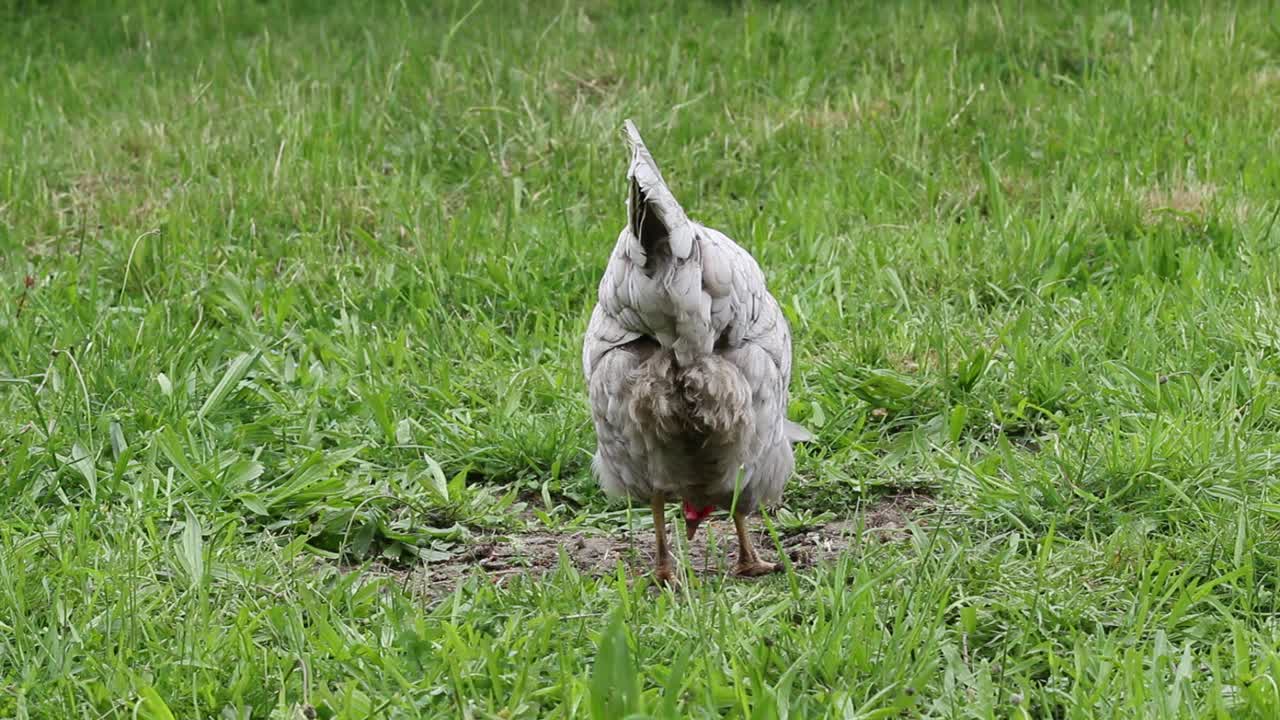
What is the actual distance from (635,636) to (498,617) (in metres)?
0.51

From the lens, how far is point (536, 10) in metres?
9.00

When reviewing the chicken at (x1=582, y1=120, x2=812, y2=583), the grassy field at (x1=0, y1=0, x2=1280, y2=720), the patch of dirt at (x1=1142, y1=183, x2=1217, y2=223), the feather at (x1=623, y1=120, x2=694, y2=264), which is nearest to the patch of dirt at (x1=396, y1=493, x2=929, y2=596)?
the grassy field at (x1=0, y1=0, x2=1280, y2=720)

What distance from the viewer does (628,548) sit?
432 cm

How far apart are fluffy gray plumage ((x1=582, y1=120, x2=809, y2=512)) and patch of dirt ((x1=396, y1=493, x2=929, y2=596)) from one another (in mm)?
271

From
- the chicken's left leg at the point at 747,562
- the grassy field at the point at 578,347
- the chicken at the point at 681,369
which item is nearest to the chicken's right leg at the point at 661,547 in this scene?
the chicken at the point at 681,369

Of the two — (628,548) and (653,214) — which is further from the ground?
(653,214)

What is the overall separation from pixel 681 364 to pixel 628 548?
0.93m

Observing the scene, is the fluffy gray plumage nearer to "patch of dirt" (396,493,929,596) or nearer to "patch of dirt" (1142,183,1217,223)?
"patch of dirt" (396,493,929,596)

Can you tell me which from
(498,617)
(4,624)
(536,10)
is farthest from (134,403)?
(536,10)

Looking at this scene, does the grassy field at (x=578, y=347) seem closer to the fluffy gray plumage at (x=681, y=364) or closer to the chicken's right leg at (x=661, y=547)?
the chicken's right leg at (x=661, y=547)

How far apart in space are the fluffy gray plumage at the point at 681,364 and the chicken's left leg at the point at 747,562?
9 centimetres

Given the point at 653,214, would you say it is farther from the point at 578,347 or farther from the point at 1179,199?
the point at 1179,199

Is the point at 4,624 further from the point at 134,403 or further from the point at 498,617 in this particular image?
the point at 134,403

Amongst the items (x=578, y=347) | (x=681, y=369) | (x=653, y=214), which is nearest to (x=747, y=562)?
(x=681, y=369)
